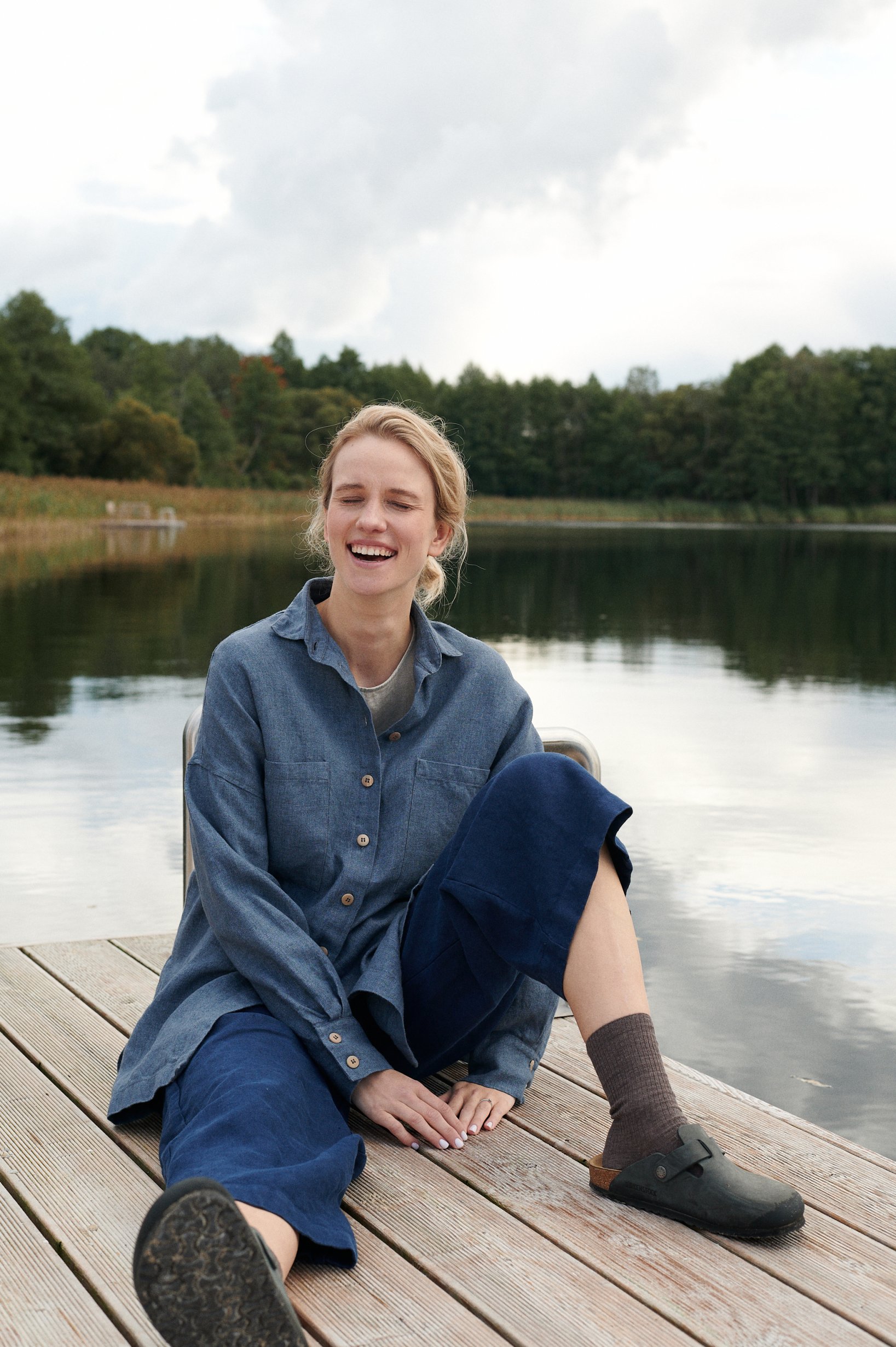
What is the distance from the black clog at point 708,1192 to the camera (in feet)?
6.55

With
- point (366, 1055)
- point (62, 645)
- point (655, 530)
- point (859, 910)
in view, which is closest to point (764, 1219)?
point (366, 1055)

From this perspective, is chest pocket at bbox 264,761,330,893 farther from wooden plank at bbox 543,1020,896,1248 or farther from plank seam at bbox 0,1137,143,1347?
wooden plank at bbox 543,1020,896,1248

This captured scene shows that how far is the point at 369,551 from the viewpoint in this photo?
241 cm

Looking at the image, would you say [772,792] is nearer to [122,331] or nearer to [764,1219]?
[764,1219]

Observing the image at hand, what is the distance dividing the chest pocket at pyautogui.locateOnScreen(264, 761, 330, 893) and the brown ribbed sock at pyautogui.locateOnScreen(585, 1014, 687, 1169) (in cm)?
58

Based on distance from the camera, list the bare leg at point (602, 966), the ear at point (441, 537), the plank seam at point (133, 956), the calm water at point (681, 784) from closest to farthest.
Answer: the bare leg at point (602, 966) < the ear at point (441, 537) < the plank seam at point (133, 956) < the calm water at point (681, 784)

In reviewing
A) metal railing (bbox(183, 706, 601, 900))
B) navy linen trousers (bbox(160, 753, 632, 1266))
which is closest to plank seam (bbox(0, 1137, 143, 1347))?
navy linen trousers (bbox(160, 753, 632, 1266))

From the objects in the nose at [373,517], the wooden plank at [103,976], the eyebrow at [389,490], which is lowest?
the wooden plank at [103,976]

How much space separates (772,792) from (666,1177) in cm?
490

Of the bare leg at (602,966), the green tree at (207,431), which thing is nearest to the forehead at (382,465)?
the bare leg at (602,966)

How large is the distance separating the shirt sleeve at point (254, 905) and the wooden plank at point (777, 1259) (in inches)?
12.2

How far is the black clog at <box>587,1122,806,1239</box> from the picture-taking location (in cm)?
200

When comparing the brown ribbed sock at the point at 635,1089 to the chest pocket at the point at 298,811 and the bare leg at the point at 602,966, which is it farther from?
the chest pocket at the point at 298,811

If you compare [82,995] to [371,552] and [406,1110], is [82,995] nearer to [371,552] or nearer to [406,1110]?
[406,1110]
